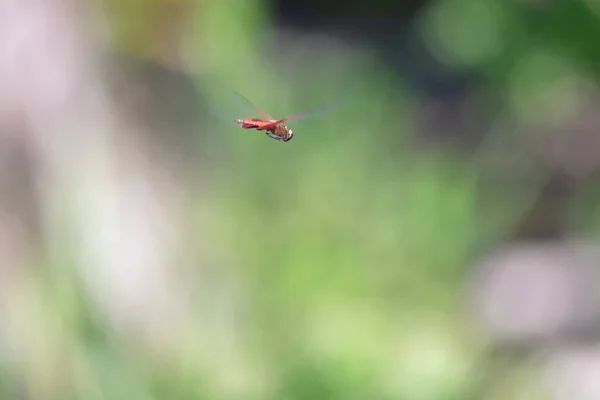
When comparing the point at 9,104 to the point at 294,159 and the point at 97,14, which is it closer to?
the point at 97,14

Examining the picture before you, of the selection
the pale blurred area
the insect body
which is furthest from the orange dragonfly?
the pale blurred area

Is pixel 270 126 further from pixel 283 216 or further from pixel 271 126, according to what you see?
pixel 283 216

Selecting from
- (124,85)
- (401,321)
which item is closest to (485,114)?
(401,321)

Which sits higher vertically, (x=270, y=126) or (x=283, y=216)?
(x=283, y=216)

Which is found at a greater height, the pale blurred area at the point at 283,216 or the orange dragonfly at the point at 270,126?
the pale blurred area at the point at 283,216

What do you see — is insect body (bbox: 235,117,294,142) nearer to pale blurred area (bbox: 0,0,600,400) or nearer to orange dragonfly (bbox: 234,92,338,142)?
orange dragonfly (bbox: 234,92,338,142)

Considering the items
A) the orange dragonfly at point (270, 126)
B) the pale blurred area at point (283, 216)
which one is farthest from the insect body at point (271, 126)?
the pale blurred area at point (283, 216)

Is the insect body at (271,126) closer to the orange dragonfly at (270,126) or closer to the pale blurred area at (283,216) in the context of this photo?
the orange dragonfly at (270,126)

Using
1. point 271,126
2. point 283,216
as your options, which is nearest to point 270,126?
point 271,126
